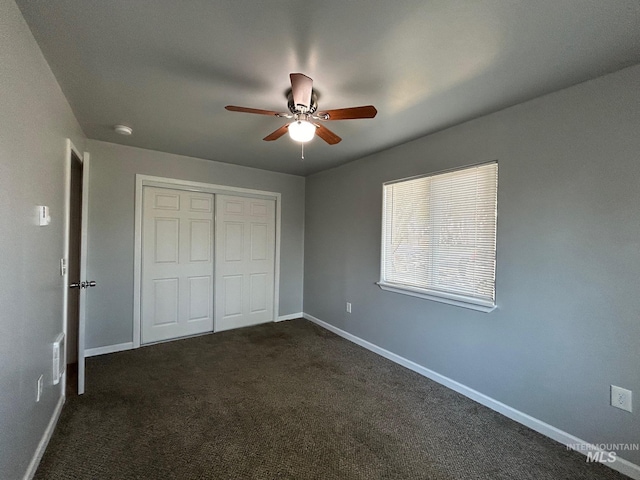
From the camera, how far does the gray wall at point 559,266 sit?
166 cm

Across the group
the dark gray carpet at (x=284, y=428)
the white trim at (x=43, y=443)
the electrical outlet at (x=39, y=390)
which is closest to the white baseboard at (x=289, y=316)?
the dark gray carpet at (x=284, y=428)

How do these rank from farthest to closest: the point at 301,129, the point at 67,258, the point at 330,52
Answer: the point at 67,258 < the point at 301,129 < the point at 330,52

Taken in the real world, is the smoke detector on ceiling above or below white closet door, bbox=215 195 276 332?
above

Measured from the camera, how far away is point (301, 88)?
157 cm

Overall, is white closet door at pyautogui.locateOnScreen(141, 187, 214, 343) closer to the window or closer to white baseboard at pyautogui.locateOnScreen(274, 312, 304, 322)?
white baseboard at pyautogui.locateOnScreen(274, 312, 304, 322)

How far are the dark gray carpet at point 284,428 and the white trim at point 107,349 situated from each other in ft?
0.66

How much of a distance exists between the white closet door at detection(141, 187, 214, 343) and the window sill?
2.42 m

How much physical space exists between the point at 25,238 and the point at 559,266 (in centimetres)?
316

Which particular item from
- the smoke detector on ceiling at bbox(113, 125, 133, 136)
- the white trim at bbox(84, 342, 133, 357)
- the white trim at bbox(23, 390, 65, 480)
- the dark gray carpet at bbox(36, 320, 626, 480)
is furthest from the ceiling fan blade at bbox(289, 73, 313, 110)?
the white trim at bbox(84, 342, 133, 357)

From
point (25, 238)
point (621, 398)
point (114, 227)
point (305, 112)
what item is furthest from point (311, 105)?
point (114, 227)

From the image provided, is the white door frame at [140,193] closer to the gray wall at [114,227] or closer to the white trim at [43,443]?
the gray wall at [114,227]

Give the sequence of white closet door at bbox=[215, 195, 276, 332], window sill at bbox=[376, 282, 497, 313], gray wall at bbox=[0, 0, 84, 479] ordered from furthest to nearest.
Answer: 1. white closet door at bbox=[215, 195, 276, 332]
2. window sill at bbox=[376, 282, 497, 313]
3. gray wall at bbox=[0, 0, 84, 479]

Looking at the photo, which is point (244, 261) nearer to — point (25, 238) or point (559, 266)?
point (25, 238)

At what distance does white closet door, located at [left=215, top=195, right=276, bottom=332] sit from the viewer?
397cm
